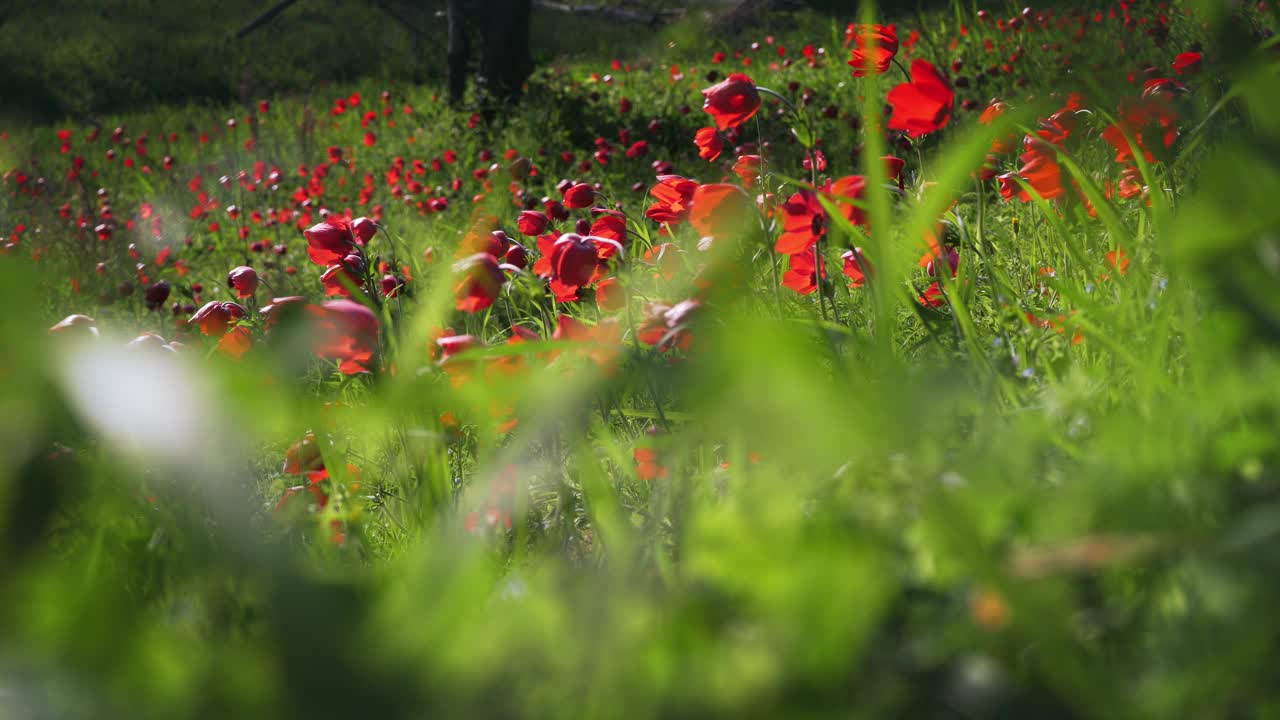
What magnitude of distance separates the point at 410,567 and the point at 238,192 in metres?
5.61

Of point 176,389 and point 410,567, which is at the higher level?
point 176,389

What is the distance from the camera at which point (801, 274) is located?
1564 millimetres

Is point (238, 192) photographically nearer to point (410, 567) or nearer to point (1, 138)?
point (1, 138)

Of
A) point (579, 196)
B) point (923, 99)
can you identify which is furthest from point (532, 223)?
point (923, 99)

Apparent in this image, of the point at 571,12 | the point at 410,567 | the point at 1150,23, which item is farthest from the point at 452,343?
the point at 571,12

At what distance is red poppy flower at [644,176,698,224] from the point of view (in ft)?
4.94

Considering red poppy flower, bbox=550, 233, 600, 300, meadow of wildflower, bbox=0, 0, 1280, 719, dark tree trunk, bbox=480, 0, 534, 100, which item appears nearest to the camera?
meadow of wildflower, bbox=0, 0, 1280, 719

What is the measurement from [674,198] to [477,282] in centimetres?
52

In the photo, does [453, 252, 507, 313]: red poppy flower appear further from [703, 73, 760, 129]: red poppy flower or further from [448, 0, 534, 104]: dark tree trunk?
[448, 0, 534, 104]: dark tree trunk

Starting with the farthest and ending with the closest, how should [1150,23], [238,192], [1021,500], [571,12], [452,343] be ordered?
[571,12] → [238,192] → [1150,23] → [452,343] → [1021,500]

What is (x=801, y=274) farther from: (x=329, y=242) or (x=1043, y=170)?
(x=329, y=242)

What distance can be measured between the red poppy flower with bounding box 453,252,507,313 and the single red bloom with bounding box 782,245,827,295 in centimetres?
57

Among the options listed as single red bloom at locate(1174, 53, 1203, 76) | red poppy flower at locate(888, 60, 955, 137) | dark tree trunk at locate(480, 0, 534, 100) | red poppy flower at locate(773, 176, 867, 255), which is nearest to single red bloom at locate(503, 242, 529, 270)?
red poppy flower at locate(773, 176, 867, 255)

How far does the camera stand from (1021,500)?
52 cm
